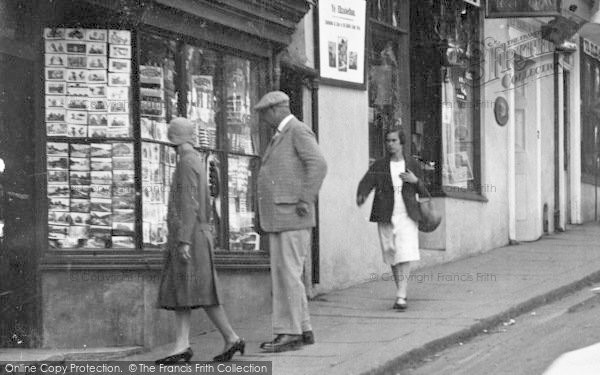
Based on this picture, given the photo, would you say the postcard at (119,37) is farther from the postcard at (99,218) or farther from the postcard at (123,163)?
the postcard at (99,218)

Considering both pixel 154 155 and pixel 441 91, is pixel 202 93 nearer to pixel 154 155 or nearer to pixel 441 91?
pixel 154 155

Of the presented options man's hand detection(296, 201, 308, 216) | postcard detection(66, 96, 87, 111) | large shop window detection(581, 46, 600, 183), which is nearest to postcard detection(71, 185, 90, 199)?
A: postcard detection(66, 96, 87, 111)

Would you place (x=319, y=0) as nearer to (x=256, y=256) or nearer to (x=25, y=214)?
(x=256, y=256)

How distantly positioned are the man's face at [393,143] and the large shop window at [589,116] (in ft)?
37.6

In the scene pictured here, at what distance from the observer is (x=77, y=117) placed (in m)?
9.88

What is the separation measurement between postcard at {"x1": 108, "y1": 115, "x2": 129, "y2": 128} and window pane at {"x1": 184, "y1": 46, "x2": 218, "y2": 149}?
0.98 meters

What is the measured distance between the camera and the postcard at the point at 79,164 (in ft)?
32.4

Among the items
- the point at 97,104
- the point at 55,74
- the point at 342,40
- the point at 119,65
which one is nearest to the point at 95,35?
the point at 119,65

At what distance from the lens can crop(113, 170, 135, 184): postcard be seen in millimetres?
9961

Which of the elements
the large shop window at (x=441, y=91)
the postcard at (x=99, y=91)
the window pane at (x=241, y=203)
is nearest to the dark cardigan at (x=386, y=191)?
the window pane at (x=241, y=203)

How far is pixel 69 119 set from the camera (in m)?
9.85

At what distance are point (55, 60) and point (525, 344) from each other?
14.6ft

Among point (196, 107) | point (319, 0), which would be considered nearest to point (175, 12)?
point (196, 107)

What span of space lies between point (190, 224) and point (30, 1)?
2.40m
